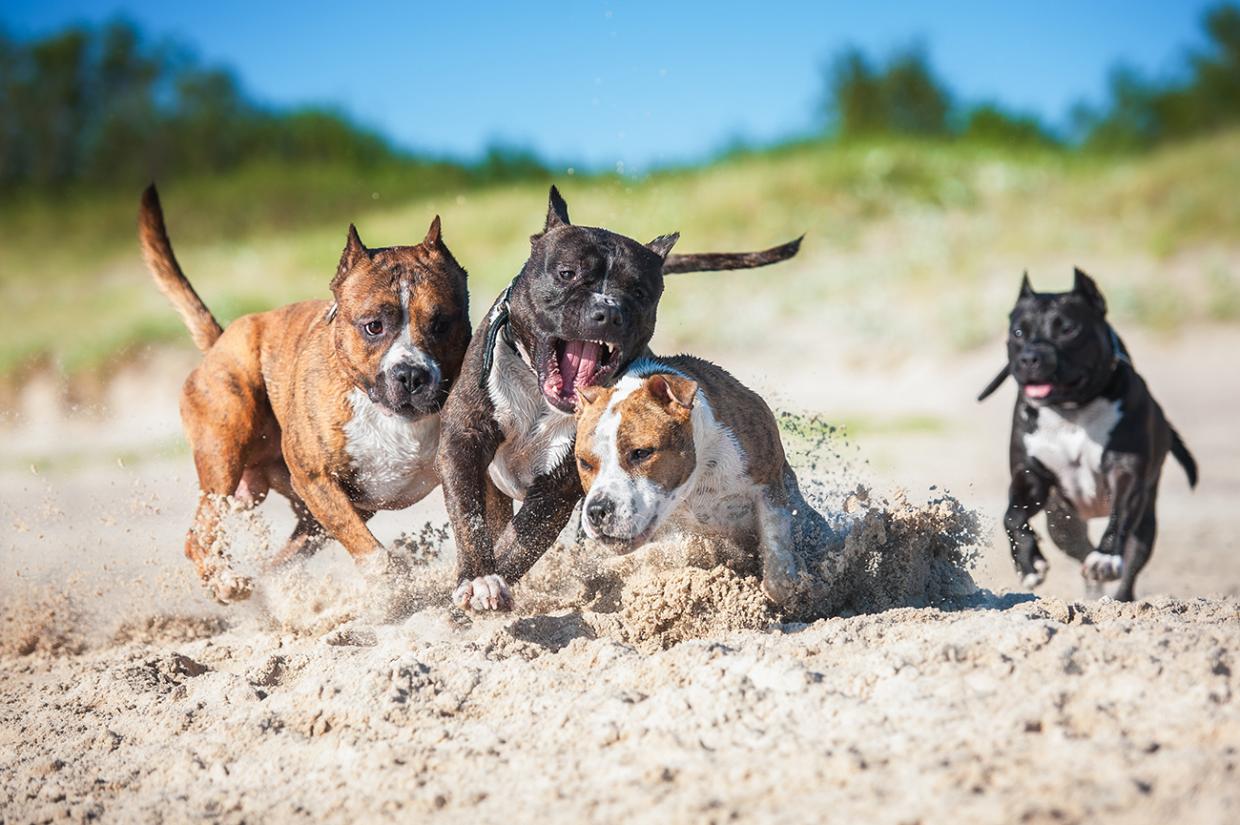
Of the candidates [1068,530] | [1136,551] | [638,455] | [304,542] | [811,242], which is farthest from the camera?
[811,242]

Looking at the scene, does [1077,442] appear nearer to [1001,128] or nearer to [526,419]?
[526,419]

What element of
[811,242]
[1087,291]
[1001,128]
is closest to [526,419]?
[1087,291]

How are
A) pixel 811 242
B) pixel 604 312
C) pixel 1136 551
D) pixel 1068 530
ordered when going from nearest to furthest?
pixel 604 312 < pixel 1136 551 < pixel 1068 530 < pixel 811 242

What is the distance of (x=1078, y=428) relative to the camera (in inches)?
240

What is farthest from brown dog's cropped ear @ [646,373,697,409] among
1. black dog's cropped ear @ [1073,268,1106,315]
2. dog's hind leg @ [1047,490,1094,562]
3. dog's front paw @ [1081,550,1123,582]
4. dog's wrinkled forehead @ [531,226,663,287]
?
dog's hind leg @ [1047,490,1094,562]

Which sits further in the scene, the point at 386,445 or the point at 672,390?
the point at 386,445

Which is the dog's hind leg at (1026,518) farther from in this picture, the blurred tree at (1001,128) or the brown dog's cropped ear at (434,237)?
the blurred tree at (1001,128)

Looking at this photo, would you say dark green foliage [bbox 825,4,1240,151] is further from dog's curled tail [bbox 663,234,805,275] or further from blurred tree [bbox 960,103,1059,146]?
dog's curled tail [bbox 663,234,805,275]

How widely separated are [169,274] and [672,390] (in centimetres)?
319

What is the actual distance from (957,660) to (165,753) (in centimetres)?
249

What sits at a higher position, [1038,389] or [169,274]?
[169,274]

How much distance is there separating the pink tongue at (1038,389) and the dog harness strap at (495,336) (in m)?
2.40

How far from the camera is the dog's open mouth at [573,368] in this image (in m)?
5.04

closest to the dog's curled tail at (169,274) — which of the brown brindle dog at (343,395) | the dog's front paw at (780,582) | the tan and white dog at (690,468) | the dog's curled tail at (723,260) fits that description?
the brown brindle dog at (343,395)
